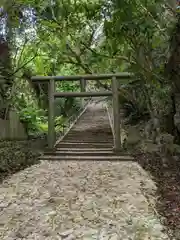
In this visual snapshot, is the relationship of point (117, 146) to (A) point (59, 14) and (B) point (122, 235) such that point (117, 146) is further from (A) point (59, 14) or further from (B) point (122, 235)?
(B) point (122, 235)

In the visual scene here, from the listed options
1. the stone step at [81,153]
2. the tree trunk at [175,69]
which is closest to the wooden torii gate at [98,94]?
the stone step at [81,153]

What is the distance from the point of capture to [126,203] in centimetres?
377

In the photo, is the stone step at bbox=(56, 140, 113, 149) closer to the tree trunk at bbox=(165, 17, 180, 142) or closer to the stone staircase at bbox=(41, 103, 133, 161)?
the stone staircase at bbox=(41, 103, 133, 161)

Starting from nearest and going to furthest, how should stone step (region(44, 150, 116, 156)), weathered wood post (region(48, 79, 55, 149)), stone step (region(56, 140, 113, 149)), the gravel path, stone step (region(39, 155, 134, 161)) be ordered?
the gravel path < stone step (region(39, 155, 134, 161)) < stone step (region(44, 150, 116, 156)) < weathered wood post (region(48, 79, 55, 149)) < stone step (region(56, 140, 113, 149))


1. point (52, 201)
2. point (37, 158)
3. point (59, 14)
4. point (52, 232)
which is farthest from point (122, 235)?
point (59, 14)

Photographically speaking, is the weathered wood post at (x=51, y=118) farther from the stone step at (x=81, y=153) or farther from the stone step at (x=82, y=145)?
the stone step at (x=82, y=145)

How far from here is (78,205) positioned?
3705mm

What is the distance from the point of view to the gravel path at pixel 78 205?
9.71 feet

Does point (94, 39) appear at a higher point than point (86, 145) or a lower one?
higher

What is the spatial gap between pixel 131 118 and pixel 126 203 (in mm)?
6921

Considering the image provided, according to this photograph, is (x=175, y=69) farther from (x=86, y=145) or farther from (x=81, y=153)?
(x=86, y=145)

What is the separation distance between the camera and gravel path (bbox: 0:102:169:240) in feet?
9.71

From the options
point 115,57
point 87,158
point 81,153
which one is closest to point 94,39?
point 115,57

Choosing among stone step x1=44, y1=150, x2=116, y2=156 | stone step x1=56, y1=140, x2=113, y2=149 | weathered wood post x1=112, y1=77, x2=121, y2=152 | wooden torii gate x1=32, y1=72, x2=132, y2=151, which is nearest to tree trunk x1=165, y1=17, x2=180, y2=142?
wooden torii gate x1=32, y1=72, x2=132, y2=151
